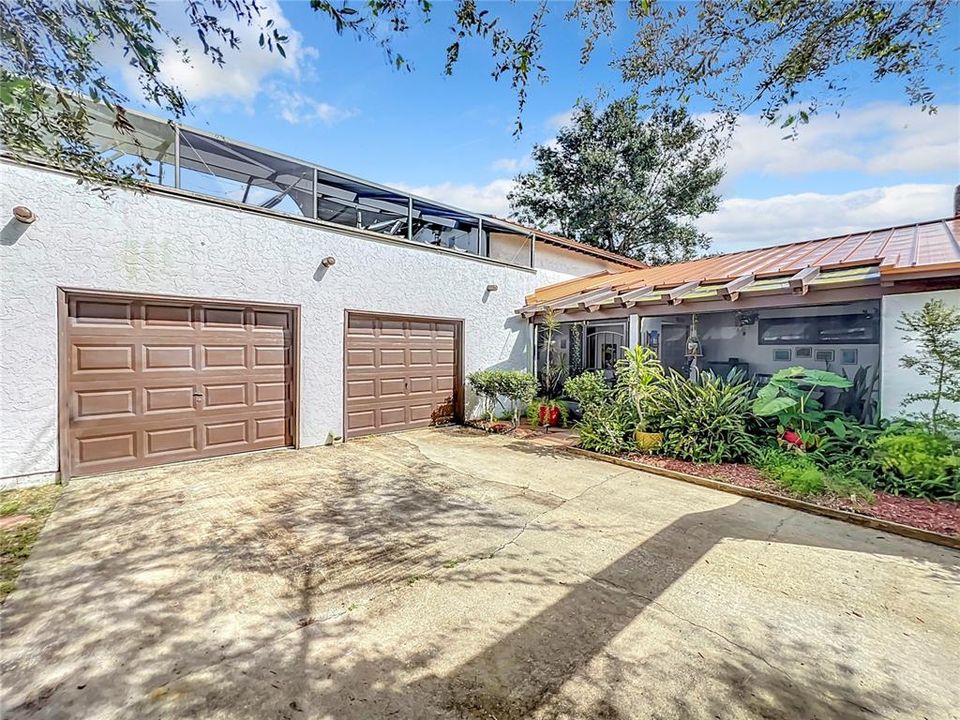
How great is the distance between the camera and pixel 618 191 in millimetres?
18969

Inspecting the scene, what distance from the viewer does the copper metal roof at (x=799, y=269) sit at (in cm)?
607

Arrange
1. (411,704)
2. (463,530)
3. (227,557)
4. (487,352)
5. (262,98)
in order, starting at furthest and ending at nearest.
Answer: (487,352) → (262,98) → (463,530) → (227,557) → (411,704)

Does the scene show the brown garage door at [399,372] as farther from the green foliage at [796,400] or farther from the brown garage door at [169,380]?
the green foliage at [796,400]

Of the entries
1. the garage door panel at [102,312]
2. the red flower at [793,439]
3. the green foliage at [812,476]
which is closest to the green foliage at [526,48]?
the garage door panel at [102,312]

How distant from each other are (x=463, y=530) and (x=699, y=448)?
427 centimetres

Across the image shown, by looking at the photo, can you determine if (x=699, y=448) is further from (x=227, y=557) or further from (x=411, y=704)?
(x=227, y=557)

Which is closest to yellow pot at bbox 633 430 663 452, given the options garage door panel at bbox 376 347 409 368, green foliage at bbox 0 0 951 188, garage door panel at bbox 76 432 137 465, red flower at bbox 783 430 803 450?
red flower at bbox 783 430 803 450

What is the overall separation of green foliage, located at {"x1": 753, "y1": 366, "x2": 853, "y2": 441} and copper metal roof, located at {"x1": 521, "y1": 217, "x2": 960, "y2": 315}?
4.45ft

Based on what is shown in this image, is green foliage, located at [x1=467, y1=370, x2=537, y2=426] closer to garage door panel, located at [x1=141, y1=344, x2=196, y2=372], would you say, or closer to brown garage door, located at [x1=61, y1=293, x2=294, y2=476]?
brown garage door, located at [x1=61, y1=293, x2=294, y2=476]

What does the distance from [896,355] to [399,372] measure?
26.4 ft

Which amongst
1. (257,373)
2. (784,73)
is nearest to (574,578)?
(784,73)

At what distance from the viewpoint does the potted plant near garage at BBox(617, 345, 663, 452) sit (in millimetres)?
7133

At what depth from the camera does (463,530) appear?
13.9ft

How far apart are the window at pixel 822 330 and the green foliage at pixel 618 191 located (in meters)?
11.6
